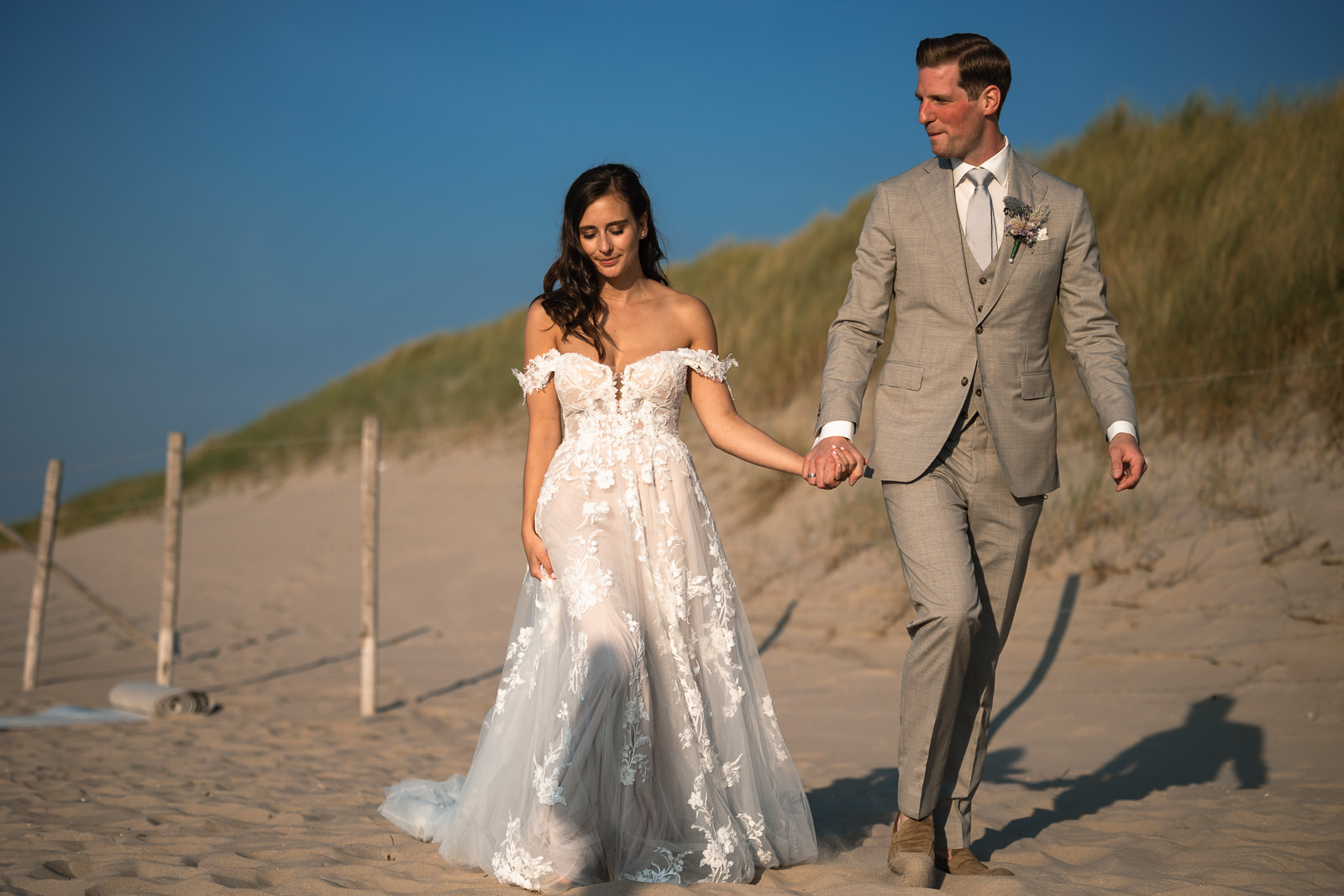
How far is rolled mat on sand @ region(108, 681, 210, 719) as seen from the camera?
7301 millimetres

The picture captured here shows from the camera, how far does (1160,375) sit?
8789 mm

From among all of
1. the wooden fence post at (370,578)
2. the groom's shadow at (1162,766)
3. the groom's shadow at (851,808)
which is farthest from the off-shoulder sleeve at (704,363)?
the wooden fence post at (370,578)

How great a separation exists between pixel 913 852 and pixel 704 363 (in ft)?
5.61

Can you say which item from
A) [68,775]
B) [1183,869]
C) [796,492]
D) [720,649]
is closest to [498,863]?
[720,649]

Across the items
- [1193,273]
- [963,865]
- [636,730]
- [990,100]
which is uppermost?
[1193,273]

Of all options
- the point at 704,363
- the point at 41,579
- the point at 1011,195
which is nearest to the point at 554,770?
the point at 704,363

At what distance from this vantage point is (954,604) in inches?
122

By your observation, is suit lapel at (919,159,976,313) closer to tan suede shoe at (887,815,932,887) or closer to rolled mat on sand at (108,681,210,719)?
tan suede shoe at (887,815,932,887)

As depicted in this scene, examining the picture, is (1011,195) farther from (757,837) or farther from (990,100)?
(757,837)

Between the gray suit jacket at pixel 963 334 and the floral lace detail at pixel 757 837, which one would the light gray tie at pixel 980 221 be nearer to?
the gray suit jacket at pixel 963 334

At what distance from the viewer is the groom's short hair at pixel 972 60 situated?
3.26 m

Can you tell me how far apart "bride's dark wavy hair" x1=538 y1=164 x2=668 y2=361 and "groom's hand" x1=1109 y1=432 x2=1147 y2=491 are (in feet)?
5.40

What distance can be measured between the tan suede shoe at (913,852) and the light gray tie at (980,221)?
1.68 m

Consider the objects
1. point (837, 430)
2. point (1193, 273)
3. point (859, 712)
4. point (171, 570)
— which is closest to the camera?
point (837, 430)
